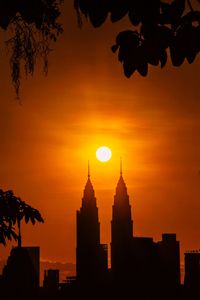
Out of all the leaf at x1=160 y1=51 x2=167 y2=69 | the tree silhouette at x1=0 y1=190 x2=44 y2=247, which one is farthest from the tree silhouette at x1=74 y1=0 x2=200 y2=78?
the tree silhouette at x1=0 y1=190 x2=44 y2=247

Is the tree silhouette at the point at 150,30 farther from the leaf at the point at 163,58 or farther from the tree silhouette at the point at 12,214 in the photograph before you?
the tree silhouette at the point at 12,214

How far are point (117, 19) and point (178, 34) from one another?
820 millimetres

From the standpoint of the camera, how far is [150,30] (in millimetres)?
8664

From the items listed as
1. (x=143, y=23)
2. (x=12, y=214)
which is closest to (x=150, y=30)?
(x=143, y=23)

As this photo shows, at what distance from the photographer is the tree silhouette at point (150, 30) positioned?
8.43m

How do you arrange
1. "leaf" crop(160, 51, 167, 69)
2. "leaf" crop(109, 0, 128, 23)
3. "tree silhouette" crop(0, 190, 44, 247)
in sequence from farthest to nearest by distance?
"tree silhouette" crop(0, 190, 44, 247) → "leaf" crop(160, 51, 167, 69) → "leaf" crop(109, 0, 128, 23)

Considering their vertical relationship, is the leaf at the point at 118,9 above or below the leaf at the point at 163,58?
above

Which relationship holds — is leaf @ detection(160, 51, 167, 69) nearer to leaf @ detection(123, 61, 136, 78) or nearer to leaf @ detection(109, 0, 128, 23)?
leaf @ detection(123, 61, 136, 78)

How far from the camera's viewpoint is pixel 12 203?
50.5 ft

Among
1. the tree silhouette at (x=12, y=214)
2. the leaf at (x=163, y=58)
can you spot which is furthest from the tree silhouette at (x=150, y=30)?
the tree silhouette at (x=12, y=214)

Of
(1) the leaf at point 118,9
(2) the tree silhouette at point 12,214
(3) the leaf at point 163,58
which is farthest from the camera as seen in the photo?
(2) the tree silhouette at point 12,214

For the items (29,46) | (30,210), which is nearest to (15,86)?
(29,46)

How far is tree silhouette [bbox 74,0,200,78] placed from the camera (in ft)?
27.7

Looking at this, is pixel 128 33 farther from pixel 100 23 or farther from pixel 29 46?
pixel 29 46
